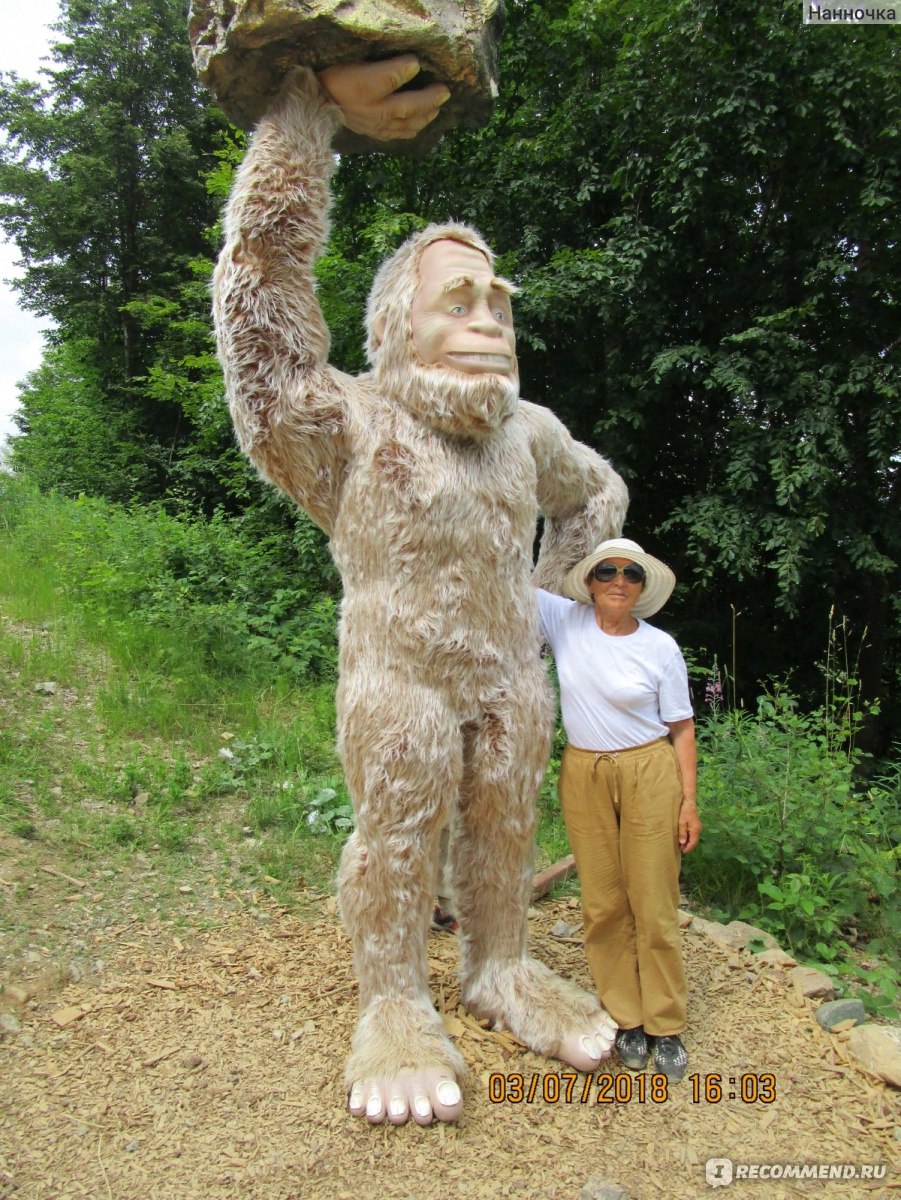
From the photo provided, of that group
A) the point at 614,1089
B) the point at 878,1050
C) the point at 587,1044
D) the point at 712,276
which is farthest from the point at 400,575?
the point at 712,276

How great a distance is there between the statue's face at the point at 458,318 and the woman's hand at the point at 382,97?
1.19ft

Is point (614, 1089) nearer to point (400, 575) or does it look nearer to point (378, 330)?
point (400, 575)

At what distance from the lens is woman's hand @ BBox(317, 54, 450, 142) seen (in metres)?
2.00

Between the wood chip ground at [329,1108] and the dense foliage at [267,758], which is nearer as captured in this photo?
the wood chip ground at [329,1108]

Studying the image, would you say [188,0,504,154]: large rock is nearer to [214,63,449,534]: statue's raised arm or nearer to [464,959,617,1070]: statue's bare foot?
[214,63,449,534]: statue's raised arm

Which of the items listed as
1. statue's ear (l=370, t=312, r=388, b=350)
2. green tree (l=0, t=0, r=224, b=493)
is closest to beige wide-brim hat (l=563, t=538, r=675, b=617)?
statue's ear (l=370, t=312, r=388, b=350)

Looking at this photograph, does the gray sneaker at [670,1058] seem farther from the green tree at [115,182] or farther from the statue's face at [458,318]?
the green tree at [115,182]

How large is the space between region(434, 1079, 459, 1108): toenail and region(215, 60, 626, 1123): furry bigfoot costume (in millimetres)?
14

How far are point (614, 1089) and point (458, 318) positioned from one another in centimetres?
198

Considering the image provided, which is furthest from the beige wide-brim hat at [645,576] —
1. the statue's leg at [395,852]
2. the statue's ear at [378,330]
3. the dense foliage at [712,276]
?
the dense foliage at [712,276]

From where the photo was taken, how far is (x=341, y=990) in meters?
2.44

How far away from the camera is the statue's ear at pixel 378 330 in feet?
6.87

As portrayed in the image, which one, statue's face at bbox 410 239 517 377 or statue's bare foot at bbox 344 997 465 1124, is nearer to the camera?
statue's bare foot at bbox 344 997 465 1124

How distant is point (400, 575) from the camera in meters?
1.98
